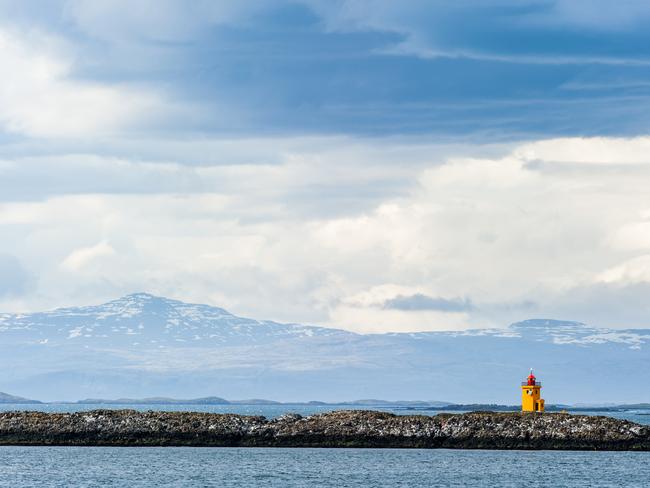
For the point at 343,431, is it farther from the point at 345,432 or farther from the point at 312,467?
the point at 312,467

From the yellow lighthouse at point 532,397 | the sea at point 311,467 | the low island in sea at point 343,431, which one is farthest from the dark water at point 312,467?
the yellow lighthouse at point 532,397

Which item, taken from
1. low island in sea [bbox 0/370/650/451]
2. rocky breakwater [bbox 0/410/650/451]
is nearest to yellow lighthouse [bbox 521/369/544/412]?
low island in sea [bbox 0/370/650/451]

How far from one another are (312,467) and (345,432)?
20120mm

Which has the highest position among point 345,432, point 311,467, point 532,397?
point 532,397

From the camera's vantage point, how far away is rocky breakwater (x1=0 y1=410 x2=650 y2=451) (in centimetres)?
12094

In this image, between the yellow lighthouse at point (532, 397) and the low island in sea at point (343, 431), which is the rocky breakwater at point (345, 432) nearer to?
the low island in sea at point (343, 431)

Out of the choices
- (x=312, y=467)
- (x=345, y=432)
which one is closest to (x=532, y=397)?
(x=345, y=432)

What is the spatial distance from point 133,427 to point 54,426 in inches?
330

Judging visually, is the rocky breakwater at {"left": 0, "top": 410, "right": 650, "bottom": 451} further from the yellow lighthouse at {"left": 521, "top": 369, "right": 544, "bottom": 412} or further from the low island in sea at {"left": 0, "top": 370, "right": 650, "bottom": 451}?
the yellow lighthouse at {"left": 521, "top": 369, "right": 544, "bottom": 412}

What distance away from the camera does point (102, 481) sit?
93.2 m

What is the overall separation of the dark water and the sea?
0.08m

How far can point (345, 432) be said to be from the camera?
12375cm

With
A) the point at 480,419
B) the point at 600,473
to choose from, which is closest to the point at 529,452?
the point at 480,419

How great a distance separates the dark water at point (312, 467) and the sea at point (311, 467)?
8 cm
